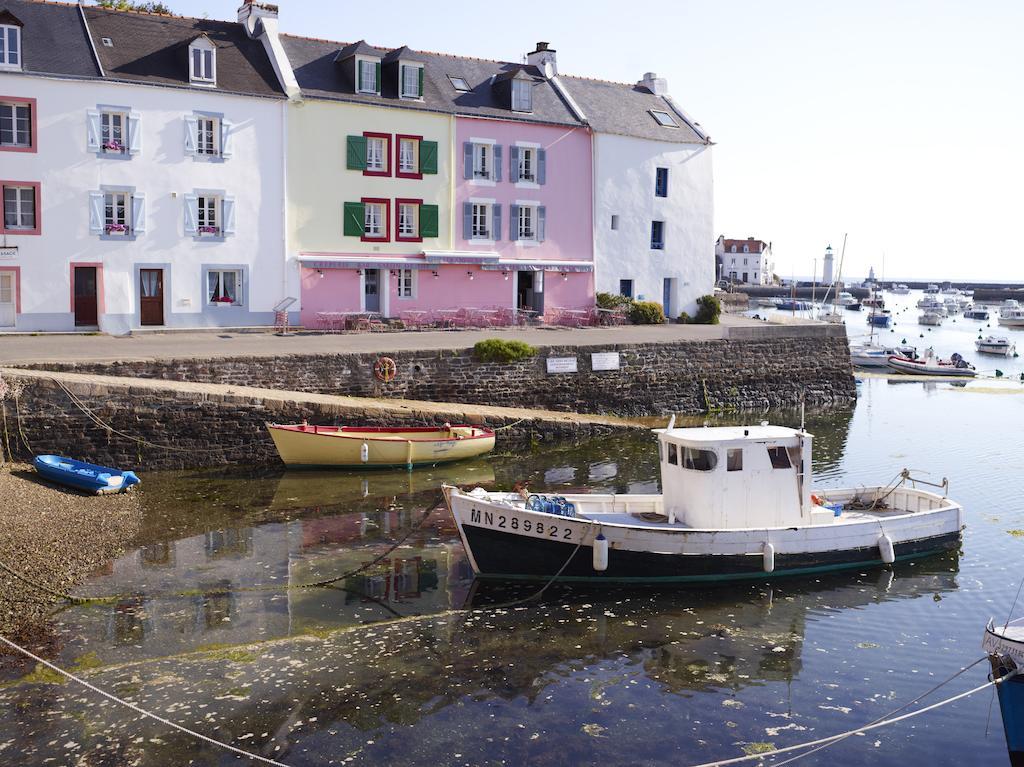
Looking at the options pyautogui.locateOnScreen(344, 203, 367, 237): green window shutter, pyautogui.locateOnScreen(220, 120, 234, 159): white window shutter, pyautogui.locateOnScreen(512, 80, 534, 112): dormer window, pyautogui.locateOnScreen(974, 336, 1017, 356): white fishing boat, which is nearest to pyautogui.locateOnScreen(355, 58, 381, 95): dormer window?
pyautogui.locateOnScreen(344, 203, 367, 237): green window shutter

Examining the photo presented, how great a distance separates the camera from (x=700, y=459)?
16172mm

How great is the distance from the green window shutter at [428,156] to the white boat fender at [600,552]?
2269cm

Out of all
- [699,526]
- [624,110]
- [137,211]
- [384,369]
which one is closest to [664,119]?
[624,110]

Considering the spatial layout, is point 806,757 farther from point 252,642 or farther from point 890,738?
point 252,642

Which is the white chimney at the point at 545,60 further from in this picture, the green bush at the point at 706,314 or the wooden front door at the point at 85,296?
the wooden front door at the point at 85,296

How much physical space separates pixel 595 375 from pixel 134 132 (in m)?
15.4

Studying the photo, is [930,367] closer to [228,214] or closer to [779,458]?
[228,214]

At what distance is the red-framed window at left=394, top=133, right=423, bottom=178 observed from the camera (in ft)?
116

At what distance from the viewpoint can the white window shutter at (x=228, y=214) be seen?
3241 cm

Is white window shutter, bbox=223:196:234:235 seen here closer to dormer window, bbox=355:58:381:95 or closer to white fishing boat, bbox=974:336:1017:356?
dormer window, bbox=355:58:381:95

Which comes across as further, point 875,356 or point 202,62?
point 875,356

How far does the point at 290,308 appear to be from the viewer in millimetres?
33625

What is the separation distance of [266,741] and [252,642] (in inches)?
105

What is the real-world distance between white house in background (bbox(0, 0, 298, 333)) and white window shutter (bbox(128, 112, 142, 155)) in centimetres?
3
